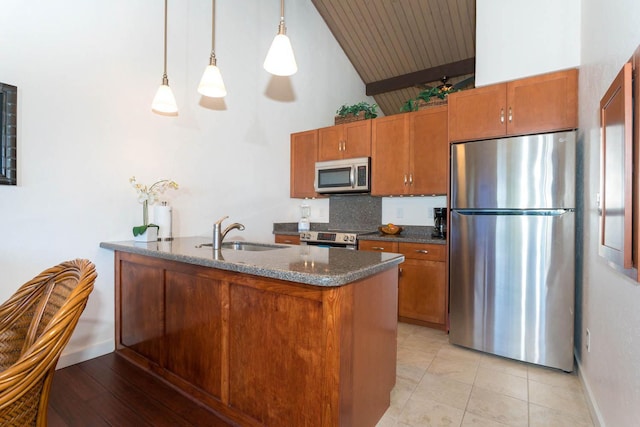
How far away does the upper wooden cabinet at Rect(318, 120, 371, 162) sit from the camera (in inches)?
145

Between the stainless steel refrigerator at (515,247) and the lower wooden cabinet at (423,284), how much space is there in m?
0.24

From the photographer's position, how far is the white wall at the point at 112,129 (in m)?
2.06

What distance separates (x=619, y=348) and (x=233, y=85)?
3579 millimetres

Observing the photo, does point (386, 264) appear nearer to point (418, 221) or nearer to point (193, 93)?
point (418, 221)

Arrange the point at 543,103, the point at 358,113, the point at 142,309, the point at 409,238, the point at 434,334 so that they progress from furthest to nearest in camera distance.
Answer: the point at 358,113 < the point at 409,238 < the point at 434,334 < the point at 543,103 < the point at 142,309

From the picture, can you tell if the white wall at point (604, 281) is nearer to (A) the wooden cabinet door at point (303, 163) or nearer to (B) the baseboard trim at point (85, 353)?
(A) the wooden cabinet door at point (303, 163)

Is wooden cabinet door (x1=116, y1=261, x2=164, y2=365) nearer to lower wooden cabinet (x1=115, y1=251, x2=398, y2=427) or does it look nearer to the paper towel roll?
lower wooden cabinet (x1=115, y1=251, x2=398, y2=427)

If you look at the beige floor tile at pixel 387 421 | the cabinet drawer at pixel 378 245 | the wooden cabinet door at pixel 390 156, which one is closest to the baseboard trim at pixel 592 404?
the beige floor tile at pixel 387 421

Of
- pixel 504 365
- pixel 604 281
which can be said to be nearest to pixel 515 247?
pixel 604 281

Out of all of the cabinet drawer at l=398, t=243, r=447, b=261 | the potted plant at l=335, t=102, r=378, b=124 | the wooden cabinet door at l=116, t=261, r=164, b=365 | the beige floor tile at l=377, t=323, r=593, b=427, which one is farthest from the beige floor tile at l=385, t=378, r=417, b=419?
the potted plant at l=335, t=102, r=378, b=124

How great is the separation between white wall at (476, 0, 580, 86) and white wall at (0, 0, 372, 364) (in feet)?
7.70

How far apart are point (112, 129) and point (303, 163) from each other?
219 cm

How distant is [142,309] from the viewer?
2.20m

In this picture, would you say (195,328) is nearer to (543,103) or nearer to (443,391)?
(443,391)
